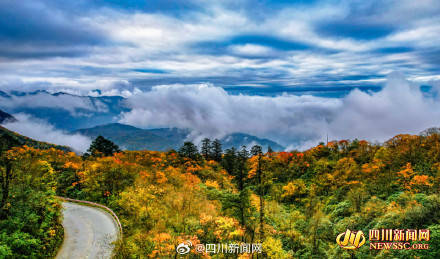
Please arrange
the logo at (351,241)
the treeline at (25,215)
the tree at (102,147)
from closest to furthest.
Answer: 1. the treeline at (25,215)
2. the logo at (351,241)
3. the tree at (102,147)

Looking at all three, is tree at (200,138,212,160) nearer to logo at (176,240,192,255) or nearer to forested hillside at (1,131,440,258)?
forested hillside at (1,131,440,258)

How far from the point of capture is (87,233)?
93.3ft

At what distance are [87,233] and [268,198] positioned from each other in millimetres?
40093

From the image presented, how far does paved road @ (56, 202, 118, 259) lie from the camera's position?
79.9ft

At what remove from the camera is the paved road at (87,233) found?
958 inches

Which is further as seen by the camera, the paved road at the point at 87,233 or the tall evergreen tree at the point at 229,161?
the tall evergreen tree at the point at 229,161

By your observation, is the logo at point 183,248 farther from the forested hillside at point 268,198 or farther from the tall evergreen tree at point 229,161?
the tall evergreen tree at point 229,161

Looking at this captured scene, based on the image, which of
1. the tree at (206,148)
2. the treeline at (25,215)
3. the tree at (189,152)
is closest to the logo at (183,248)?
the treeline at (25,215)

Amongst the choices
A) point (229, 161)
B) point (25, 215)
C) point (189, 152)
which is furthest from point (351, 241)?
point (229, 161)

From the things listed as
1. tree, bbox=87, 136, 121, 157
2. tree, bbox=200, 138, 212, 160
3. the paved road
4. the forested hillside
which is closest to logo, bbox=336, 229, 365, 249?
the forested hillside

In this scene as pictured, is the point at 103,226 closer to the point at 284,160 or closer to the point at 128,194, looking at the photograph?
the point at 128,194

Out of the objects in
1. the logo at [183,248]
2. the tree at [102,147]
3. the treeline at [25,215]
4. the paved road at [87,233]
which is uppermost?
the tree at [102,147]

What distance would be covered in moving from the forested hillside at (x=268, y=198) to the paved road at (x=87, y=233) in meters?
2.12

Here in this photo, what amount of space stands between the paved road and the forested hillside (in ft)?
6.97
